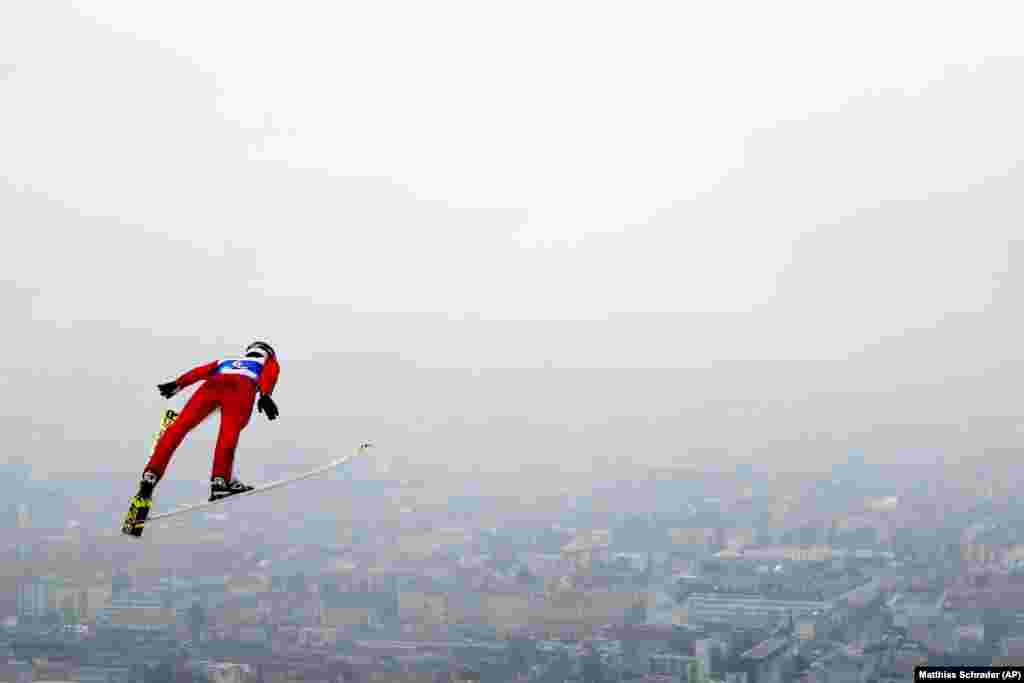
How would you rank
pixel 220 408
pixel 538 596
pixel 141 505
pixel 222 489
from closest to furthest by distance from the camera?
pixel 141 505 → pixel 222 489 → pixel 220 408 → pixel 538 596

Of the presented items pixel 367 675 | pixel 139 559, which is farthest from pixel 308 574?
pixel 367 675

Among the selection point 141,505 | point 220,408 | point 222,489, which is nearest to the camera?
point 141,505

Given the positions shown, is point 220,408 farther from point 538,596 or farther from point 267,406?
point 538,596

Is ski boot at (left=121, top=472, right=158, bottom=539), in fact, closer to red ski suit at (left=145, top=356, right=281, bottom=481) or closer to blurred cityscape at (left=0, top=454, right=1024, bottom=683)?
red ski suit at (left=145, top=356, right=281, bottom=481)

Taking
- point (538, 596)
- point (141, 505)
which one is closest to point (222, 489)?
point (141, 505)

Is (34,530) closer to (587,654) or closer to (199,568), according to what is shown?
(199,568)

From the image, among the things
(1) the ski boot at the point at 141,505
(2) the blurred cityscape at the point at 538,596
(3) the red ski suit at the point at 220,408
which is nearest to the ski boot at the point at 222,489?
(3) the red ski suit at the point at 220,408

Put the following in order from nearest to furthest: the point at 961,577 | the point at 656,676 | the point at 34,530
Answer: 1. the point at 656,676
2. the point at 961,577
3. the point at 34,530
